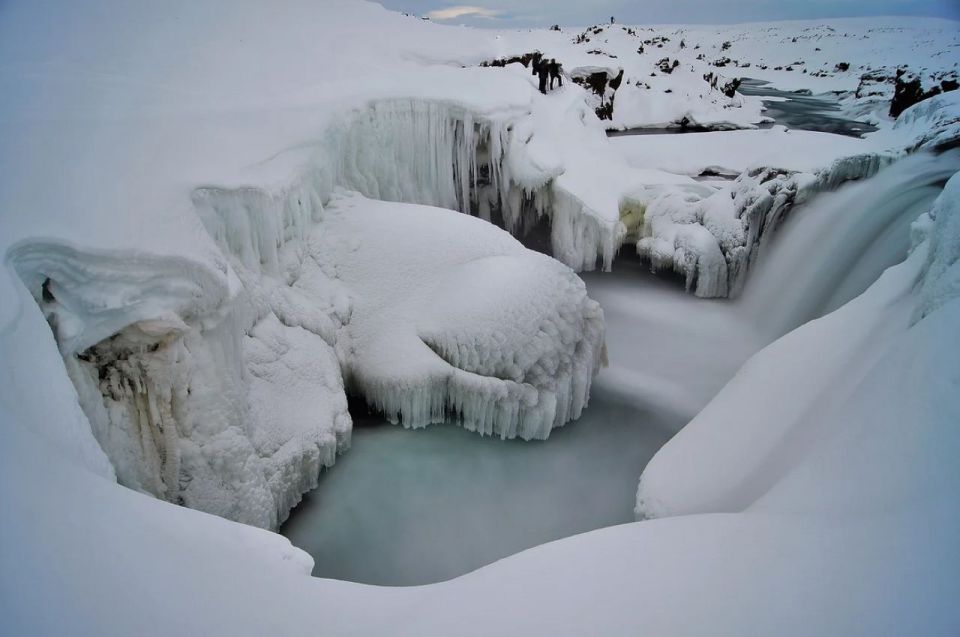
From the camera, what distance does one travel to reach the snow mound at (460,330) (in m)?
5.13

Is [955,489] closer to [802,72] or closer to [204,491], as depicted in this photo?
[204,491]

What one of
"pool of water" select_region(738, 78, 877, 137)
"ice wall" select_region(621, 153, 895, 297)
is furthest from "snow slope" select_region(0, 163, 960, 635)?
"pool of water" select_region(738, 78, 877, 137)

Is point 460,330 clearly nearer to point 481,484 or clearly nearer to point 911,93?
point 481,484

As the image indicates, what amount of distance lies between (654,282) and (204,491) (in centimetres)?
671

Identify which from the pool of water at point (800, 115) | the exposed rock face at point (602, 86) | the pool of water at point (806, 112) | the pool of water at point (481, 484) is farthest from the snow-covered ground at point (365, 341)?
the pool of water at point (806, 112)

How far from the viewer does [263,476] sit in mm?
3996

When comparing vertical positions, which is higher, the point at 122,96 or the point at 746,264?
the point at 122,96

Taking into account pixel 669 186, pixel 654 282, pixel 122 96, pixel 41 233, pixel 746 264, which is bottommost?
pixel 654 282

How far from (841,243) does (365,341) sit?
544 centimetres

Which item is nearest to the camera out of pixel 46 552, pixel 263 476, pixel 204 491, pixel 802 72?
pixel 46 552

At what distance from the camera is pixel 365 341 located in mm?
5281

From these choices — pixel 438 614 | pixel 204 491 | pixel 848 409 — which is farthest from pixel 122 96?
pixel 848 409

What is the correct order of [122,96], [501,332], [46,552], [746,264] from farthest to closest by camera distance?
[746,264]
[501,332]
[122,96]
[46,552]

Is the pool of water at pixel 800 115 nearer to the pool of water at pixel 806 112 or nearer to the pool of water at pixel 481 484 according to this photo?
the pool of water at pixel 806 112
